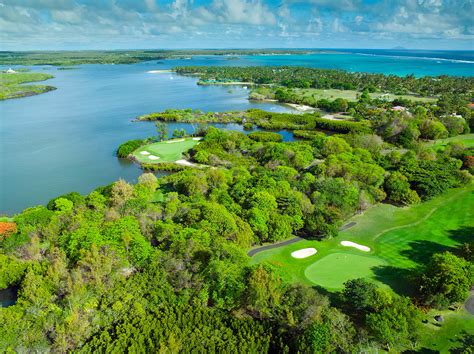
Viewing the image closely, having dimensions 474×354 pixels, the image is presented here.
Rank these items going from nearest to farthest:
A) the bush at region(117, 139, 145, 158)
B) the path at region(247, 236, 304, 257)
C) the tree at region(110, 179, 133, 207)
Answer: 1. the path at region(247, 236, 304, 257)
2. the tree at region(110, 179, 133, 207)
3. the bush at region(117, 139, 145, 158)

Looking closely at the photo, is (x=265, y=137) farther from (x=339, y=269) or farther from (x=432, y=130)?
(x=339, y=269)

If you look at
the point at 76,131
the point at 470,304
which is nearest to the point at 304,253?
the point at 470,304

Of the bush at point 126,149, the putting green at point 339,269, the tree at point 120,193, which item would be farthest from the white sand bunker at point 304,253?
the bush at point 126,149

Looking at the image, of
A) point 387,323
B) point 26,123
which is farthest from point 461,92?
point 26,123

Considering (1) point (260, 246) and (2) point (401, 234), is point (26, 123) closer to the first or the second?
(1) point (260, 246)

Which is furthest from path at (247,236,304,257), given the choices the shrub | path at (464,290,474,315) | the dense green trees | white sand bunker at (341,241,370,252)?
the shrub

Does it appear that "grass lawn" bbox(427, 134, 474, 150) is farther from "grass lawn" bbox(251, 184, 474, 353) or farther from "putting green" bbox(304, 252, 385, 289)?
"putting green" bbox(304, 252, 385, 289)
